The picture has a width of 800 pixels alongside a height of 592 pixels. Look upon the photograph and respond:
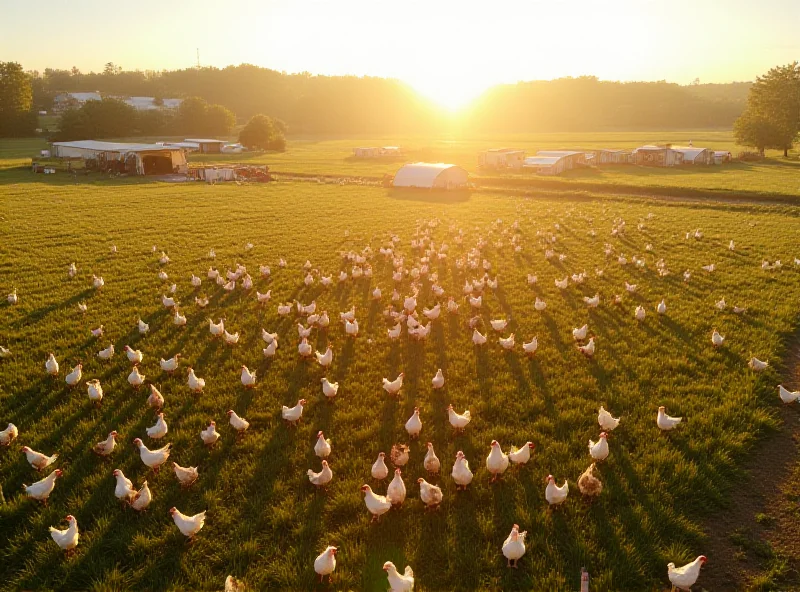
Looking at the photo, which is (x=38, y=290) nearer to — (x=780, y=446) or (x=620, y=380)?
(x=620, y=380)

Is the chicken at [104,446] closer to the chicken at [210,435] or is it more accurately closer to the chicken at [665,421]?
the chicken at [210,435]

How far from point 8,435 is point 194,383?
10.4 feet

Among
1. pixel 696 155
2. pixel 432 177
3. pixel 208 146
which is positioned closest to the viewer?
pixel 432 177

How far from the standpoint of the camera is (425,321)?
555 inches

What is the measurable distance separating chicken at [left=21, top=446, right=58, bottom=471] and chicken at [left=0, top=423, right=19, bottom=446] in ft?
3.45

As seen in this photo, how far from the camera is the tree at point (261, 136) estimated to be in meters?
89.1

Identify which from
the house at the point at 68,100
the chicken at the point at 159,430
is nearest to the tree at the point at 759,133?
the chicken at the point at 159,430

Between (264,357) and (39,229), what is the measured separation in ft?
73.1

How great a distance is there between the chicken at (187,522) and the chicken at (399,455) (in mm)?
2946

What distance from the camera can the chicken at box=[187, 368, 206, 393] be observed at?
10.1 m

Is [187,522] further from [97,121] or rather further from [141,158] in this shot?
[97,121]

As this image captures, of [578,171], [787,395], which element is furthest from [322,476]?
[578,171]

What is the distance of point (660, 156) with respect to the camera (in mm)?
68312

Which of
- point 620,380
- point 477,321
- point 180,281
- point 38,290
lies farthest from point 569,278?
point 38,290
